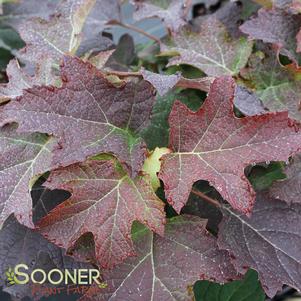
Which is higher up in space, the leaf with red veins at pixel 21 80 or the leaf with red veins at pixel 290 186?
the leaf with red veins at pixel 21 80

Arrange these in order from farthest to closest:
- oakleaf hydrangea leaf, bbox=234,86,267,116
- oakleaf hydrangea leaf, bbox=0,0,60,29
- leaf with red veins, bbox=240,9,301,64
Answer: oakleaf hydrangea leaf, bbox=0,0,60,29 → leaf with red veins, bbox=240,9,301,64 → oakleaf hydrangea leaf, bbox=234,86,267,116

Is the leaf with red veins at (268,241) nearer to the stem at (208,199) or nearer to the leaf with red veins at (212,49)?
the stem at (208,199)

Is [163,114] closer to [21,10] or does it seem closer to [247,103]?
[247,103]

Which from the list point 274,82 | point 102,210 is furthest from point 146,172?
point 274,82

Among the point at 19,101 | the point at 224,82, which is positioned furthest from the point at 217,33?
the point at 19,101

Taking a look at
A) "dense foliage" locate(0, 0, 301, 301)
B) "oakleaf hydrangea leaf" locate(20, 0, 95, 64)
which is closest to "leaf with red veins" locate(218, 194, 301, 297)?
"dense foliage" locate(0, 0, 301, 301)

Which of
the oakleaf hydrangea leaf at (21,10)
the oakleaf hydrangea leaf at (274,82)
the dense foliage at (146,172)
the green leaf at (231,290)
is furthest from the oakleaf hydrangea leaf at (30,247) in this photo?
the oakleaf hydrangea leaf at (21,10)

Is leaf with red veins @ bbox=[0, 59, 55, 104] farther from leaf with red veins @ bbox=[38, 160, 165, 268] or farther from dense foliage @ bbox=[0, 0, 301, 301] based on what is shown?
leaf with red veins @ bbox=[38, 160, 165, 268]
